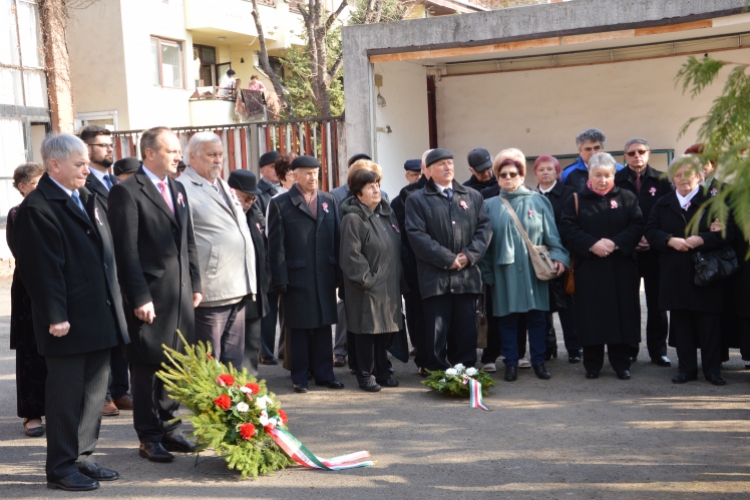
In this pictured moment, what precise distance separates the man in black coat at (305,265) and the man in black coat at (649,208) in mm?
2851

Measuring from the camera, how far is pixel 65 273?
4.73 meters

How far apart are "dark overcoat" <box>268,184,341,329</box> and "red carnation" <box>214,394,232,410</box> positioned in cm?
209

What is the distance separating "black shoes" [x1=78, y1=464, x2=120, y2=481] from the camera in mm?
4930

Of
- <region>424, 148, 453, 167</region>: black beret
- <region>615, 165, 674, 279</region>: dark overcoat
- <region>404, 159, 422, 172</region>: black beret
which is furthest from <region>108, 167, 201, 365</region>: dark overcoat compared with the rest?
<region>615, 165, 674, 279</region>: dark overcoat

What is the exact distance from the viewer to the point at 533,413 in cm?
630

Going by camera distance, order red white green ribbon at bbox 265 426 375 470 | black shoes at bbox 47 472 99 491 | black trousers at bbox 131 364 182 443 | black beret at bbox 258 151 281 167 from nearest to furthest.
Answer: black shoes at bbox 47 472 99 491 < red white green ribbon at bbox 265 426 375 470 < black trousers at bbox 131 364 182 443 < black beret at bbox 258 151 281 167

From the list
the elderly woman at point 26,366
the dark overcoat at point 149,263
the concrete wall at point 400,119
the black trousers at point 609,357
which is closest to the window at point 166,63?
the concrete wall at point 400,119

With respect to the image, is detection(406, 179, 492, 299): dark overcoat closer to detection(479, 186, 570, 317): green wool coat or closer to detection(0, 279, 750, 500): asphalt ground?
detection(479, 186, 570, 317): green wool coat

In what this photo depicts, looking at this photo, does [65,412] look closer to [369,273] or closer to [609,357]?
[369,273]

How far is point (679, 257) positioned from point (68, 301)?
4.88m

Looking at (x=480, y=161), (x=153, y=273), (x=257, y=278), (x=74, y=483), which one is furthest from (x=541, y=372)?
(x=74, y=483)

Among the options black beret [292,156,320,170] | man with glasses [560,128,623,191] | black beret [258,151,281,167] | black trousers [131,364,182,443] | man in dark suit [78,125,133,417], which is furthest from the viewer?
black beret [258,151,281,167]

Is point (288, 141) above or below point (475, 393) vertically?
above

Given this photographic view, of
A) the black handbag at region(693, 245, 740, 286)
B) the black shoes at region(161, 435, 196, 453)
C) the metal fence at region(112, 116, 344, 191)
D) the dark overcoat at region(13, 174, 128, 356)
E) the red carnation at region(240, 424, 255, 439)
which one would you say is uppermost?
the metal fence at region(112, 116, 344, 191)
